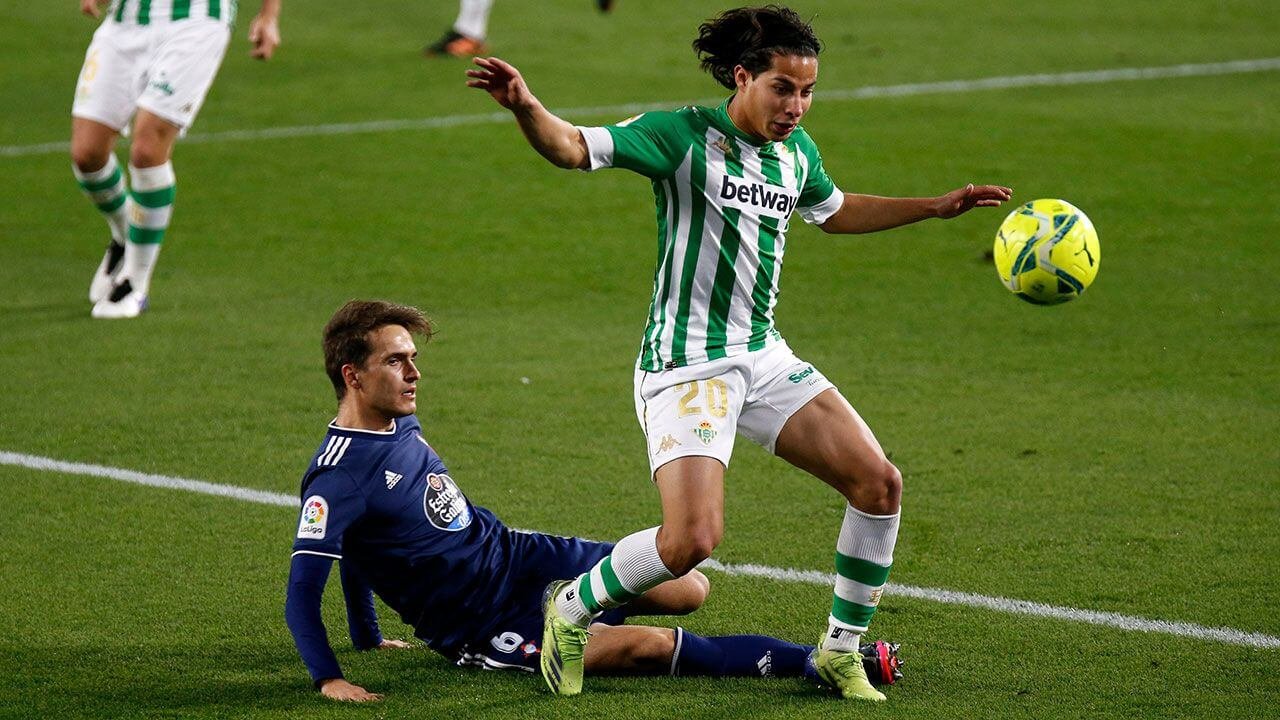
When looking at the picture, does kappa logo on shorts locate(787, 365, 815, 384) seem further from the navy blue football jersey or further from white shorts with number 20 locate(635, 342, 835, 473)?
the navy blue football jersey

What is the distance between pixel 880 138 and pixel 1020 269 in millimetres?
8542

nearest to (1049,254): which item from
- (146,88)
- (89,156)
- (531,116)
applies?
(531,116)

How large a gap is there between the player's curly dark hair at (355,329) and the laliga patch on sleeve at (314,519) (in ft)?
1.20

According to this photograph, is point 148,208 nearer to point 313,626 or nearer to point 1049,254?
point 313,626

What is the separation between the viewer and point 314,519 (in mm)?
4613

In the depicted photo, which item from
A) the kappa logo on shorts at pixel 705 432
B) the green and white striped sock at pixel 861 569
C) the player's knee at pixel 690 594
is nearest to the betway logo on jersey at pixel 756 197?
Result: the kappa logo on shorts at pixel 705 432

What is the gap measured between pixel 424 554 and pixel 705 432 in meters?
0.91

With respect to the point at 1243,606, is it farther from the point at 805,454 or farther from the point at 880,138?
the point at 880,138

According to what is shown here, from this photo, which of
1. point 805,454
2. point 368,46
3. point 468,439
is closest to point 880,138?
point 368,46

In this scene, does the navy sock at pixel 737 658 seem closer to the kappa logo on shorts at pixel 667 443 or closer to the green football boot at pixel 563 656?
the green football boot at pixel 563 656

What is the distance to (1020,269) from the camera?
219 inches

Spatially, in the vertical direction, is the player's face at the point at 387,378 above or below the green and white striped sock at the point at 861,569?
above

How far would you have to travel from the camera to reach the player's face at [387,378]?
4797mm

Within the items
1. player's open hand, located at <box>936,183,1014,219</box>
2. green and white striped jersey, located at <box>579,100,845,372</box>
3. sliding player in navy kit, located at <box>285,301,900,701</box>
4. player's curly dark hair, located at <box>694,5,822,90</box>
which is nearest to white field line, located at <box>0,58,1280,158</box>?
player's open hand, located at <box>936,183,1014,219</box>
